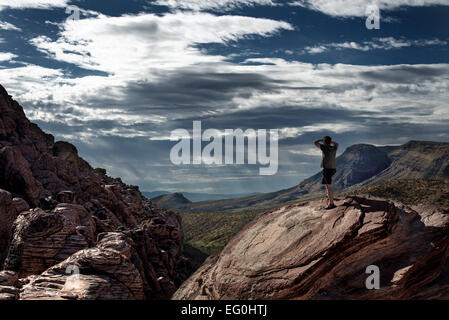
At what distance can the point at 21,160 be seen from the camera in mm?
66750

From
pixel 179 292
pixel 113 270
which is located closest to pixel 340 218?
pixel 179 292

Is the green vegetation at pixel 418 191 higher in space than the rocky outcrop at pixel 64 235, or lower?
lower

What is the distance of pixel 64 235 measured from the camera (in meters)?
38.3

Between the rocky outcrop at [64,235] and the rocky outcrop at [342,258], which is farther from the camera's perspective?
the rocky outcrop at [64,235]

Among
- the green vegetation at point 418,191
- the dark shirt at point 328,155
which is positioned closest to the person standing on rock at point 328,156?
the dark shirt at point 328,155

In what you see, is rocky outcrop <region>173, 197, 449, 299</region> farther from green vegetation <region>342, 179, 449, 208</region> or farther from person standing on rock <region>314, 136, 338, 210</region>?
green vegetation <region>342, 179, 449, 208</region>

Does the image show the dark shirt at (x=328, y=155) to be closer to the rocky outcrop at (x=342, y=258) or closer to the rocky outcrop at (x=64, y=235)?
the rocky outcrop at (x=342, y=258)

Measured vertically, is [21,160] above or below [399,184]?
above

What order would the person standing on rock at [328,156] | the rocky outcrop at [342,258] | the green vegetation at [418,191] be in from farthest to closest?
the green vegetation at [418,191]
the person standing on rock at [328,156]
the rocky outcrop at [342,258]

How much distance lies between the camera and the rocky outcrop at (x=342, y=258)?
73.0 feet

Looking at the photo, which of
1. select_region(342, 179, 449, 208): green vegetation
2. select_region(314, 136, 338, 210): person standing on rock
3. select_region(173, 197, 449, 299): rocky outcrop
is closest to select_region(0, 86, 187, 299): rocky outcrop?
select_region(173, 197, 449, 299): rocky outcrop

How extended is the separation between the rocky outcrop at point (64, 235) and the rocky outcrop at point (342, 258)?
262 inches
